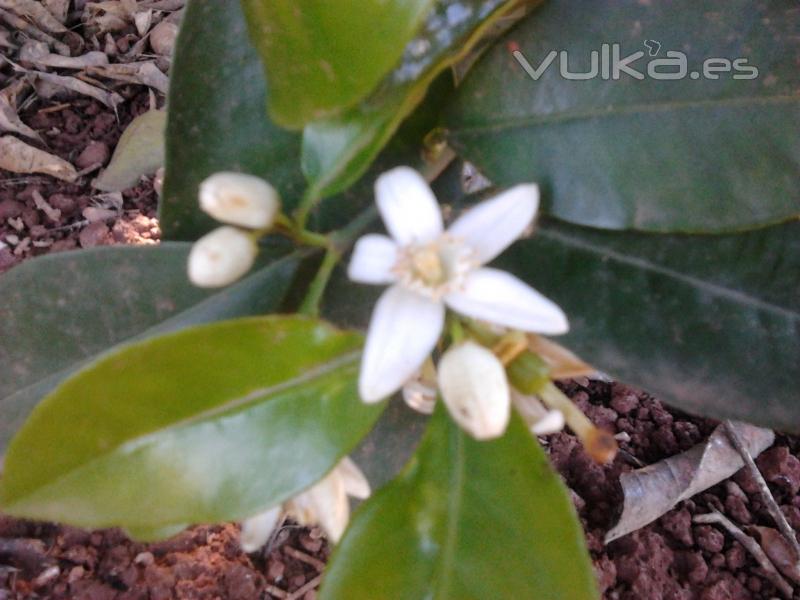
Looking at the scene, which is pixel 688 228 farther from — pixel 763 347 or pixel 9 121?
pixel 9 121

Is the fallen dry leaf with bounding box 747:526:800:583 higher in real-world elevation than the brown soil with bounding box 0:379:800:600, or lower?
lower

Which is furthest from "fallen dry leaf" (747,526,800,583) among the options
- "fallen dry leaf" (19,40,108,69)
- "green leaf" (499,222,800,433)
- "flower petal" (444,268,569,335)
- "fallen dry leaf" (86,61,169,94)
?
"fallen dry leaf" (19,40,108,69)

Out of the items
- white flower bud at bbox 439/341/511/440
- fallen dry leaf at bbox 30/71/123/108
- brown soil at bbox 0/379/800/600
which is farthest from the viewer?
fallen dry leaf at bbox 30/71/123/108

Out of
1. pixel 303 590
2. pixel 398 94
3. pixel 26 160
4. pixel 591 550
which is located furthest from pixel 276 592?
pixel 26 160

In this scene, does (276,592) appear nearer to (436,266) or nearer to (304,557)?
(304,557)

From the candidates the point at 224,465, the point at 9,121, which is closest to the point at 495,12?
the point at 224,465

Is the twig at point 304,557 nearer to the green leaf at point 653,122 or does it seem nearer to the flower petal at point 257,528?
the flower petal at point 257,528

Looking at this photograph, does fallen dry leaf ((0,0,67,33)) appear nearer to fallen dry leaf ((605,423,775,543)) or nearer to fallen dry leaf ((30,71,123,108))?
fallen dry leaf ((30,71,123,108))
